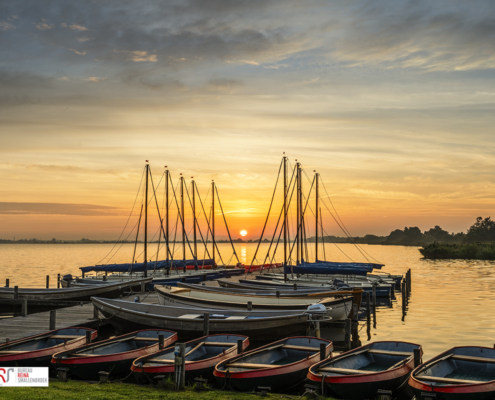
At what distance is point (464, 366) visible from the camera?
48.8 ft

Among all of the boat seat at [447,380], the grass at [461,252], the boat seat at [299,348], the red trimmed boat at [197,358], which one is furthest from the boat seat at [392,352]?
the grass at [461,252]

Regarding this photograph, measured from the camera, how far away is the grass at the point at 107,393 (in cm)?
1223

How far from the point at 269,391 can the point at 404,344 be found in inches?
215

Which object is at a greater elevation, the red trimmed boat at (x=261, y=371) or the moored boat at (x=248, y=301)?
the moored boat at (x=248, y=301)

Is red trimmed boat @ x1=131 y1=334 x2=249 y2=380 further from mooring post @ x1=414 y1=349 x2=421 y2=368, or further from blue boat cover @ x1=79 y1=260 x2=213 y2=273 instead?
blue boat cover @ x1=79 y1=260 x2=213 y2=273

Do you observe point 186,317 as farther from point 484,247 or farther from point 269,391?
point 484,247

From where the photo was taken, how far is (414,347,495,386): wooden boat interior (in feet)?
46.2

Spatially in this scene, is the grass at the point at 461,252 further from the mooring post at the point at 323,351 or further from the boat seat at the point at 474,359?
the mooring post at the point at 323,351

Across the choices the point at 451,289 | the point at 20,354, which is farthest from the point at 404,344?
the point at 451,289

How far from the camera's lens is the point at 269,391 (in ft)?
45.1

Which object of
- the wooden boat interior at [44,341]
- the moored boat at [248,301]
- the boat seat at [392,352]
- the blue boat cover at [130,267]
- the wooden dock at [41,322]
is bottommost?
the wooden dock at [41,322]

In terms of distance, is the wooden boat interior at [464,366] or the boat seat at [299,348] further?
the boat seat at [299,348]

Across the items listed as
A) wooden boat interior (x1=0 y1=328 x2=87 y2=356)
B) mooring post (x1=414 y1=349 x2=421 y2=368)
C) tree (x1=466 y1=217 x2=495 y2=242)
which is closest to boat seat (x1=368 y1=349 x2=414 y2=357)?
mooring post (x1=414 y1=349 x2=421 y2=368)

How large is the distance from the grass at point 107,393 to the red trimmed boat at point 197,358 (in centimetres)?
54
